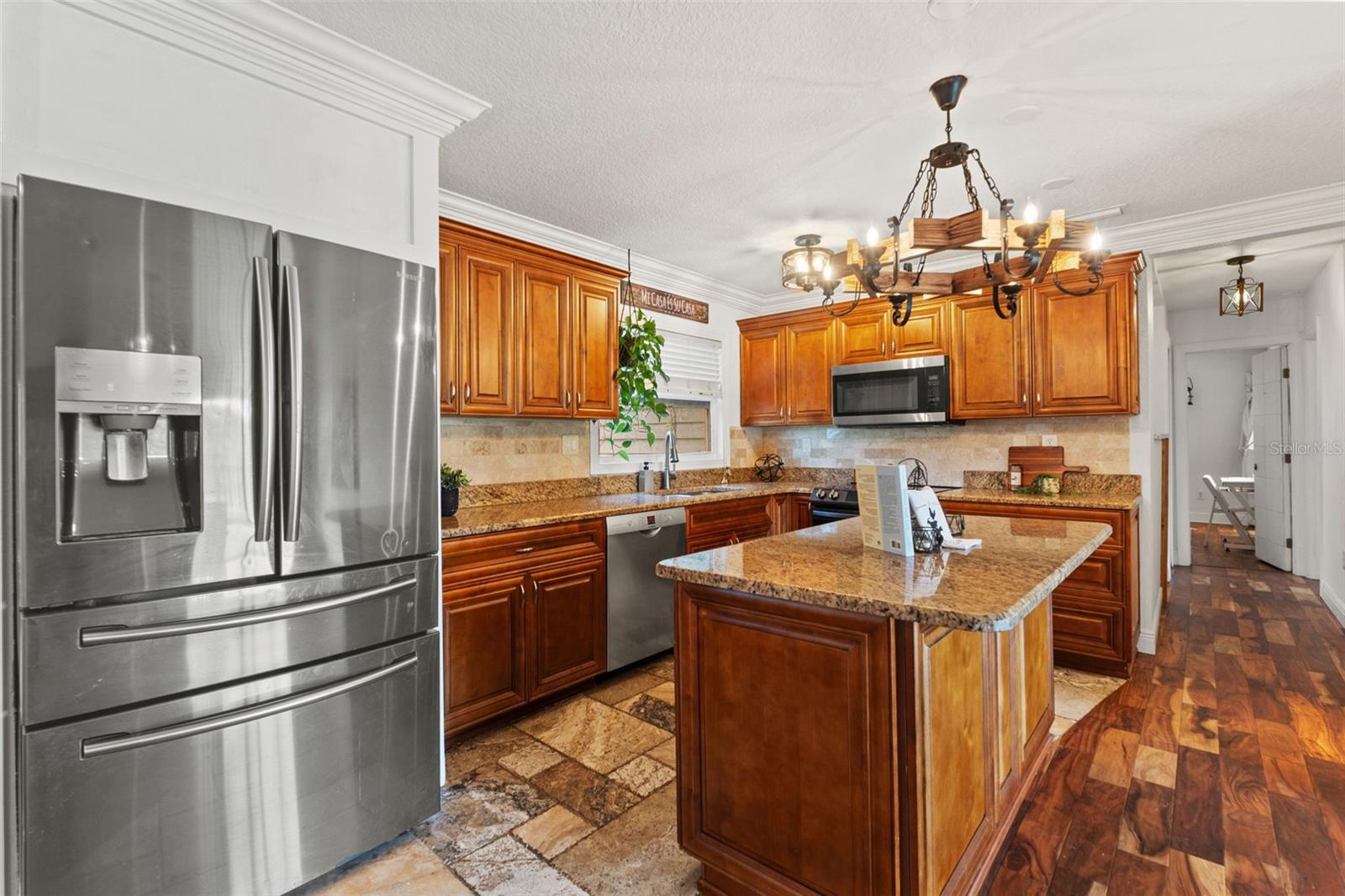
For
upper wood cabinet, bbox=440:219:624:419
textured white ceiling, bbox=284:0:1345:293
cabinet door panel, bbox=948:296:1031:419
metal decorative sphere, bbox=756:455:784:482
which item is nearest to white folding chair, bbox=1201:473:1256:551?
cabinet door panel, bbox=948:296:1031:419

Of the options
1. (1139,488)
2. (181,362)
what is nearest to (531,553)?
(181,362)

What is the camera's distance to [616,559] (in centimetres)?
323

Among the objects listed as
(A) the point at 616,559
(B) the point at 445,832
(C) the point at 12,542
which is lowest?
(B) the point at 445,832

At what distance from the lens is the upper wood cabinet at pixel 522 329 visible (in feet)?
9.64

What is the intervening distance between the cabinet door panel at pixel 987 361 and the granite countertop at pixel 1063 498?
1.72ft

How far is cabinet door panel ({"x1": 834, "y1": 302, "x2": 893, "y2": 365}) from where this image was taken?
4.41m

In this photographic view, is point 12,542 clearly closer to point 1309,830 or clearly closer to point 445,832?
point 445,832

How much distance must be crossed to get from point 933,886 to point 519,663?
188cm

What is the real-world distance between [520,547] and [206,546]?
4.34 feet

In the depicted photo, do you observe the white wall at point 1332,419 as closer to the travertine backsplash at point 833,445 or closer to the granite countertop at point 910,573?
the travertine backsplash at point 833,445

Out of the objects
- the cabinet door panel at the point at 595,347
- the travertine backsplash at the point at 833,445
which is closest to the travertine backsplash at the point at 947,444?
the travertine backsplash at the point at 833,445

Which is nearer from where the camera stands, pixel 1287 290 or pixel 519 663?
pixel 519 663

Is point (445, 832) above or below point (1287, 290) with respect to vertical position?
below

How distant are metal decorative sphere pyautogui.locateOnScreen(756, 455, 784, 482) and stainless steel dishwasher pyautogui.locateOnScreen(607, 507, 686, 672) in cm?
180
